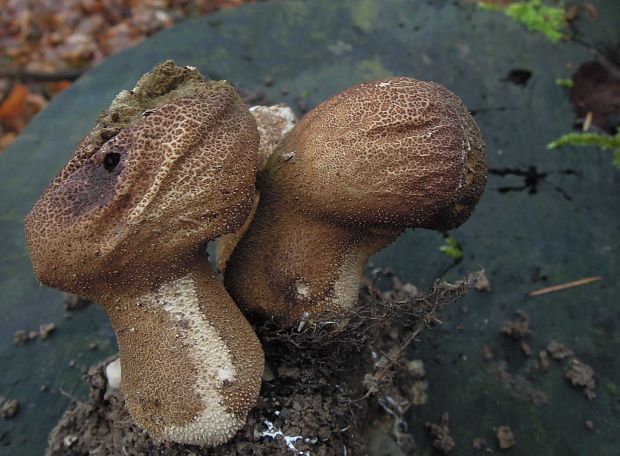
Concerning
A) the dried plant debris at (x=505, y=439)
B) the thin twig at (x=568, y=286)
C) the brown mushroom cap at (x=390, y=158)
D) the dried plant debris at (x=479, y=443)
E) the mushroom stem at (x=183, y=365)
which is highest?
the brown mushroom cap at (x=390, y=158)

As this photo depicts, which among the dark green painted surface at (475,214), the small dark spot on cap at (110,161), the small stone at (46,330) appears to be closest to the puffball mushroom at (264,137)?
the small dark spot on cap at (110,161)

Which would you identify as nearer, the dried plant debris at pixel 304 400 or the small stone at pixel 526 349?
the dried plant debris at pixel 304 400

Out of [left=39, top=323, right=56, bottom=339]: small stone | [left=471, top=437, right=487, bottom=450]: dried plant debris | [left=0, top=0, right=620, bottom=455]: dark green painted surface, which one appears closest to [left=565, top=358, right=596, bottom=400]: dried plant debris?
[left=0, top=0, right=620, bottom=455]: dark green painted surface

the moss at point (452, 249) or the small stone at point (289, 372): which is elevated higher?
the small stone at point (289, 372)

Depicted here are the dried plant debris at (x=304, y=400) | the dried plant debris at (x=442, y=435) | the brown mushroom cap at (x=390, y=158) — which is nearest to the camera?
the brown mushroom cap at (x=390, y=158)

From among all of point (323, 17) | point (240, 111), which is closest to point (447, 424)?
point (240, 111)

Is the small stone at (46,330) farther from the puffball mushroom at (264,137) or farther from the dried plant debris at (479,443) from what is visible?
Result: the dried plant debris at (479,443)

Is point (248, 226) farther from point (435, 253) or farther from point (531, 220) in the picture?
point (531, 220)
